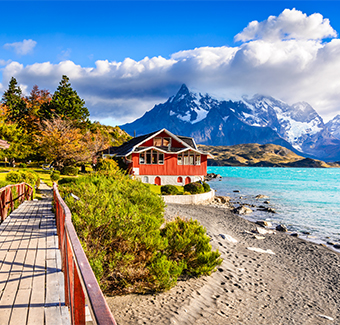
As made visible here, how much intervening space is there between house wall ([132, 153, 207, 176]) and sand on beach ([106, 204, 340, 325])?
2550 cm

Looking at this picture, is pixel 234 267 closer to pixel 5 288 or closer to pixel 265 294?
pixel 265 294

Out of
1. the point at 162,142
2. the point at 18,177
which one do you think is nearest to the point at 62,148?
the point at 162,142

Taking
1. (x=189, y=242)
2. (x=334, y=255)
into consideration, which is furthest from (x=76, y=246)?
(x=334, y=255)

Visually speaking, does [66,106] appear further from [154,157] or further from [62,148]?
[154,157]

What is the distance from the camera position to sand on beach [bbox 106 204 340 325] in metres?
6.71

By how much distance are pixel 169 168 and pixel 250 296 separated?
31.9 metres

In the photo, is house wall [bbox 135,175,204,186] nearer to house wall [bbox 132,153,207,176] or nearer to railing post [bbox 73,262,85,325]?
house wall [bbox 132,153,207,176]

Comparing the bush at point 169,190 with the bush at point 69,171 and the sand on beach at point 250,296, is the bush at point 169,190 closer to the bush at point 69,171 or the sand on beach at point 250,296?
the sand on beach at point 250,296

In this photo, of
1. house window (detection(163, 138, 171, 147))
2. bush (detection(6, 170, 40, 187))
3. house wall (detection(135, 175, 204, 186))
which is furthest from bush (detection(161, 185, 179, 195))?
house window (detection(163, 138, 171, 147))

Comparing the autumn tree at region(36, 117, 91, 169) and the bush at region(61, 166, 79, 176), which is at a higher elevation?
the autumn tree at region(36, 117, 91, 169)

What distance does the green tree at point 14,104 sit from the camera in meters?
60.4

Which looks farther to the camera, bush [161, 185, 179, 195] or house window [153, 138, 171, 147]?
house window [153, 138, 171, 147]

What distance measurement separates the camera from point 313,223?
24.2 m

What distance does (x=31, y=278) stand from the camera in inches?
191
